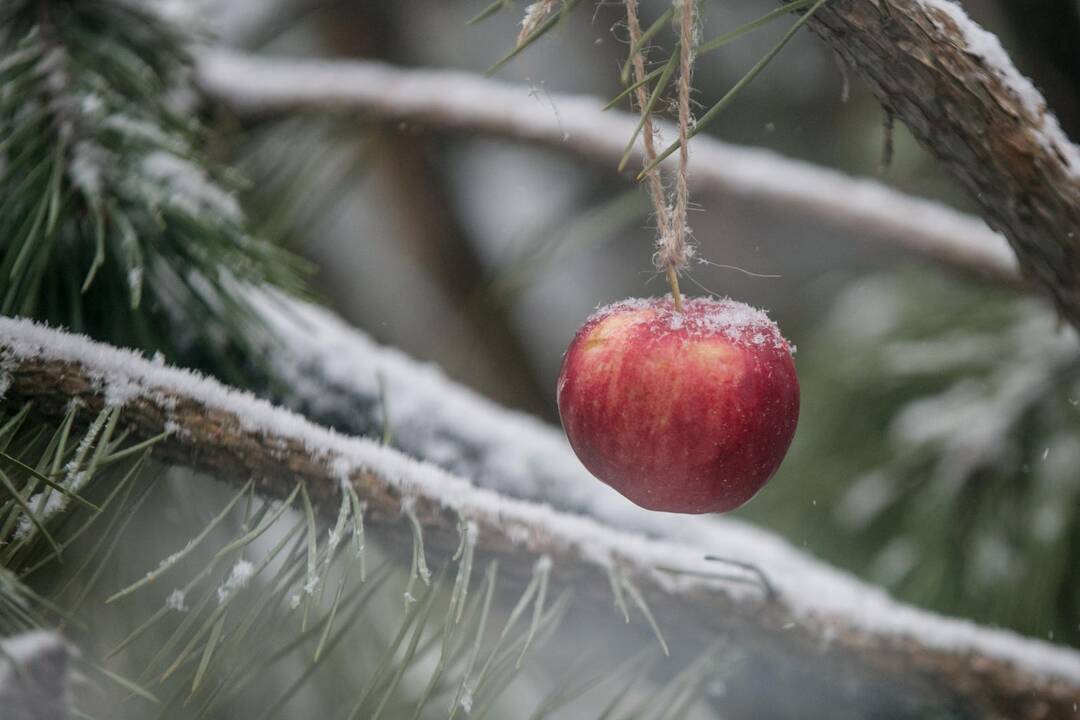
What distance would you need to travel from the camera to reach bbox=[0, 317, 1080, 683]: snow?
25 centimetres

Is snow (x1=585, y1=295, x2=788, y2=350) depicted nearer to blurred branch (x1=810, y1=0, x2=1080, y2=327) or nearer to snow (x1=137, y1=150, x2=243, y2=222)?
blurred branch (x1=810, y1=0, x2=1080, y2=327)

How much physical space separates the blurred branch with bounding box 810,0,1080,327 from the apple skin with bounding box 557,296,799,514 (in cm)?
8

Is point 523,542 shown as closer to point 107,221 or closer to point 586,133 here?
point 107,221

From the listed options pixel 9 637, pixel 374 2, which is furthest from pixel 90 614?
pixel 374 2

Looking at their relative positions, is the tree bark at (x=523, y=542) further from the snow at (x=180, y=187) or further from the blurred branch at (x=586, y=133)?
the blurred branch at (x=586, y=133)

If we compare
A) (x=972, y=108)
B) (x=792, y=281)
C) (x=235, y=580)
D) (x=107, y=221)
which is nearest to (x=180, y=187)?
(x=107, y=221)

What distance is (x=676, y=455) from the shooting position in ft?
0.70

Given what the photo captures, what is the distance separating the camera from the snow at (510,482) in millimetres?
245

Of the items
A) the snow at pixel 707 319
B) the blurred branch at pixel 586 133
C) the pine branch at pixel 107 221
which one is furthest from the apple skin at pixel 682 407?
the blurred branch at pixel 586 133

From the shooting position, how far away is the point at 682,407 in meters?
0.21

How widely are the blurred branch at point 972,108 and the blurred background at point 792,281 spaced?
0.04 m

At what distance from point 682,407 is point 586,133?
1.28 ft

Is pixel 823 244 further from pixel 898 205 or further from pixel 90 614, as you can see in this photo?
pixel 90 614

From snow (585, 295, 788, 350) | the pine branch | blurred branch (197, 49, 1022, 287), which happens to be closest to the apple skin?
snow (585, 295, 788, 350)
